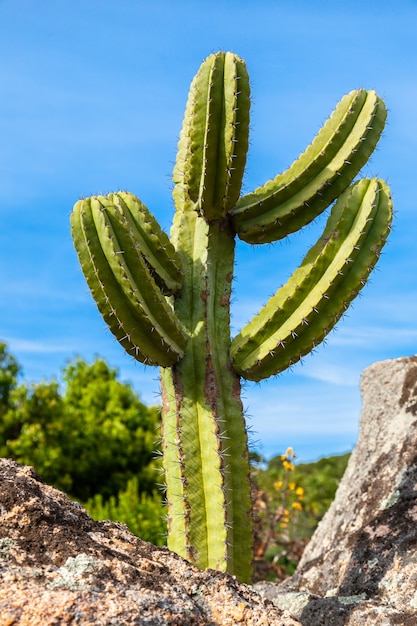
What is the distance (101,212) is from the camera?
128 inches

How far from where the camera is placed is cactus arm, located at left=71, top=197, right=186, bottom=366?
3219 millimetres

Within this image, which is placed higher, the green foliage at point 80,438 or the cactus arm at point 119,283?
the green foliage at point 80,438

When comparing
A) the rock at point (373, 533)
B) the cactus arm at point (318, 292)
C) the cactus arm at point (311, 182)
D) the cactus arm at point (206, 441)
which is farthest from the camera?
the cactus arm at point (311, 182)

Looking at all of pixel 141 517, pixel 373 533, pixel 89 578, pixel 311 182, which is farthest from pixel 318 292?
pixel 141 517

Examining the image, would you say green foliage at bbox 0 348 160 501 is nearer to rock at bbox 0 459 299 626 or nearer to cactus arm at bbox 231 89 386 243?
cactus arm at bbox 231 89 386 243

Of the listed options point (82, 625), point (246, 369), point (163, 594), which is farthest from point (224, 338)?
point (82, 625)

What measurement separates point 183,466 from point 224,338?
65cm

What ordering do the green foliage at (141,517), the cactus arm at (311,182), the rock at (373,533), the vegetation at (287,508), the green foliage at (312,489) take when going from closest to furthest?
the rock at (373,533) → the cactus arm at (311,182) → the vegetation at (287,508) → the green foliage at (141,517) → the green foliage at (312,489)

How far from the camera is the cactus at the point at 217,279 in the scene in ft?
10.8

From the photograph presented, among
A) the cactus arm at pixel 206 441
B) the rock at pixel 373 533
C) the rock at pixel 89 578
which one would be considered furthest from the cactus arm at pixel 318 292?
the rock at pixel 89 578

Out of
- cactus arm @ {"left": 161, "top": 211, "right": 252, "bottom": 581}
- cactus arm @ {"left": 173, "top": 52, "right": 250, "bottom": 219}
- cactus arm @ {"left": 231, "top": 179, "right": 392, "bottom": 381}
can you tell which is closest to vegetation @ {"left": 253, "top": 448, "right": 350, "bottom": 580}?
cactus arm @ {"left": 161, "top": 211, "right": 252, "bottom": 581}

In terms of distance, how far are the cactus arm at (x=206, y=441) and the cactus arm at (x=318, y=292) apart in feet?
0.48

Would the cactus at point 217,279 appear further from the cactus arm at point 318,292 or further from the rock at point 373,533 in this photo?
the rock at point 373,533

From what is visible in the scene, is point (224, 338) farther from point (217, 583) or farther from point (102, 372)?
point (102, 372)
